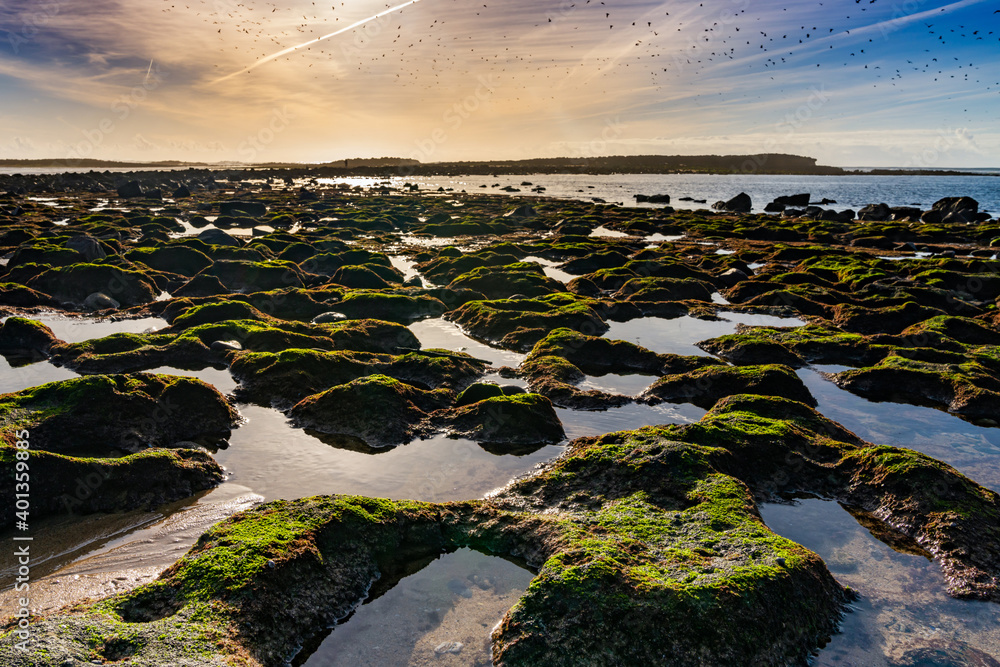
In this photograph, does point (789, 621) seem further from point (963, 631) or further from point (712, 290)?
point (712, 290)

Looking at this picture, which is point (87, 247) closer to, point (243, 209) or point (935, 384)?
point (243, 209)

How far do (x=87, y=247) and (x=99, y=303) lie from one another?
9.09 m

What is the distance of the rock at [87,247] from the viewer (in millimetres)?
31919

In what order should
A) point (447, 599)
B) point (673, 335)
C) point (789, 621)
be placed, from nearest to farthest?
1. point (789, 621)
2. point (447, 599)
3. point (673, 335)

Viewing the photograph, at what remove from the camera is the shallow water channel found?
7332 millimetres

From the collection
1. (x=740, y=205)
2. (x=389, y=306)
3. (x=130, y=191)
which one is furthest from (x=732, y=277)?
(x=130, y=191)

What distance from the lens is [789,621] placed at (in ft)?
23.7

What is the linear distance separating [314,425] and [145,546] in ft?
17.2

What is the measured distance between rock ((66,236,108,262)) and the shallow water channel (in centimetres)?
1907

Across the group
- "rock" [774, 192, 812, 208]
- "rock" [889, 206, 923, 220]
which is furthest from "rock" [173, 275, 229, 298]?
"rock" [774, 192, 812, 208]

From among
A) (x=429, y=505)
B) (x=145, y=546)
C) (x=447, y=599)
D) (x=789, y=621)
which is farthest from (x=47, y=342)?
(x=789, y=621)

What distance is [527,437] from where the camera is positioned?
1335cm

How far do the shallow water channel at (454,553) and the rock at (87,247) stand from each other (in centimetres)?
1907

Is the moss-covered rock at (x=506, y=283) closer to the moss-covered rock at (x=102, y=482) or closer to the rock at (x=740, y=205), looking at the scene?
the moss-covered rock at (x=102, y=482)
